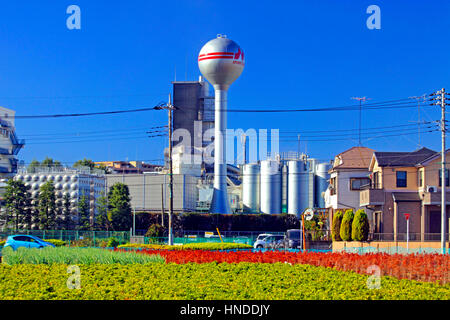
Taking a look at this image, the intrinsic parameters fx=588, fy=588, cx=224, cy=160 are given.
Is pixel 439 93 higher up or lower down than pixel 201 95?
lower down

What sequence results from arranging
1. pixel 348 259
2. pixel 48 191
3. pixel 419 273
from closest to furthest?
pixel 419 273 → pixel 348 259 → pixel 48 191

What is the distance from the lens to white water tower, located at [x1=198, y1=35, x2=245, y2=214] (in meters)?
87.0

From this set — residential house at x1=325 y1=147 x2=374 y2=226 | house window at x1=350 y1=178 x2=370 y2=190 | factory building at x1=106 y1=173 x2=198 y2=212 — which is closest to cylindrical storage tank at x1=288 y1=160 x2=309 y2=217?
factory building at x1=106 y1=173 x2=198 y2=212

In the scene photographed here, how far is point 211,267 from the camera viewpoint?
18.3 m

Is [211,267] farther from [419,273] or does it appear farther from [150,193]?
[150,193]

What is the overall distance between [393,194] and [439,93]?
12688 millimetres

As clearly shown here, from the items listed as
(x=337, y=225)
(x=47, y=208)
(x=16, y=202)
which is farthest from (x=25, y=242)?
(x=16, y=202)

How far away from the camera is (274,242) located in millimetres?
52125

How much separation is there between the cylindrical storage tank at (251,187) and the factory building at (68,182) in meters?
27.9

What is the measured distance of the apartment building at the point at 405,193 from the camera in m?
49.5

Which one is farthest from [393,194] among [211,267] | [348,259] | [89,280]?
[89,280]

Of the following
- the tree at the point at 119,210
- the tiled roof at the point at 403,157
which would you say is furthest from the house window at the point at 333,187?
the tree at the point at 119,210

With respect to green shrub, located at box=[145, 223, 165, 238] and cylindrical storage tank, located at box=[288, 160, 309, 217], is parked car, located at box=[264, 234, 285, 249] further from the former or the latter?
cylindrical storage tank, located at box=[288, 160, 309, 217]

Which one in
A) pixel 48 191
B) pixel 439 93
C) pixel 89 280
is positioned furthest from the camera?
pixel 48 191
